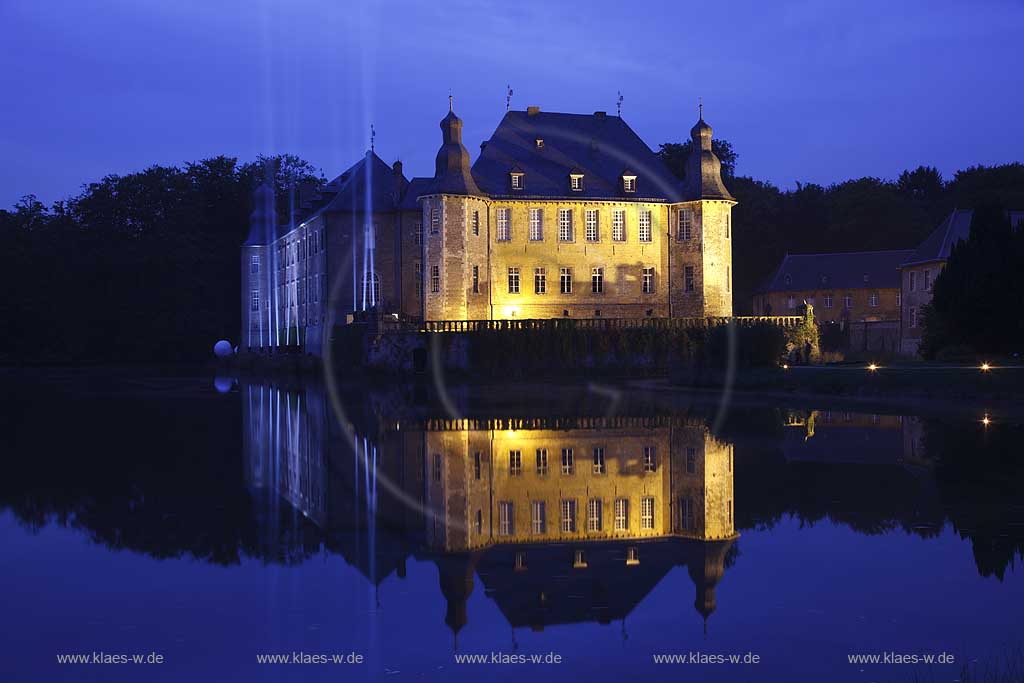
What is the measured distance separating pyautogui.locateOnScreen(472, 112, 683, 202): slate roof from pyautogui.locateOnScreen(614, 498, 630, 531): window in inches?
1616

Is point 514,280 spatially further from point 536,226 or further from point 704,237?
point 704,237

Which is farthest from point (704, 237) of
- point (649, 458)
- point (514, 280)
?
point (649, 458)

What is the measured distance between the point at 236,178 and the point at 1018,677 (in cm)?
8863

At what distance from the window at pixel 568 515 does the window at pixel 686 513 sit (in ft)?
3.76

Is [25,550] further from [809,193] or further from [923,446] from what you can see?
[809,193]

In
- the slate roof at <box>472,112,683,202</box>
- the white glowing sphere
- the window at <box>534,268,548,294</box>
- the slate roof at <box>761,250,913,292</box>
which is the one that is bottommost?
the white glowing sphere

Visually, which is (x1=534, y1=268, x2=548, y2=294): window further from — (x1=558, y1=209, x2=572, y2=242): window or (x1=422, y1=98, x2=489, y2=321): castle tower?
(x1=422, y1=98, x2=489, y2=321): castle tower

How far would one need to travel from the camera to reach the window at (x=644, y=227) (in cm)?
5578

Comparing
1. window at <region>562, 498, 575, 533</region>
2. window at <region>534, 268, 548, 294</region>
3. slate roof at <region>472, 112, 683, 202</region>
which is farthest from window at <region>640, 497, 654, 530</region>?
window at <region>534, 268, 548, 294</region>

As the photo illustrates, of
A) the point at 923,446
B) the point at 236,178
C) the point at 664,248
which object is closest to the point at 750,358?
the point at 664,248

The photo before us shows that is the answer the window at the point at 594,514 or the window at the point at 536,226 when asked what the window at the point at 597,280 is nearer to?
the window at the point at 536,226

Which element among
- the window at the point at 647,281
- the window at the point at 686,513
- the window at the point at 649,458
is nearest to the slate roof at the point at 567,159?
the window at the point at 647,281

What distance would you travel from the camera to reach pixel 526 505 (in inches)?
539

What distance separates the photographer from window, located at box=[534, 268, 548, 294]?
55.2 m
